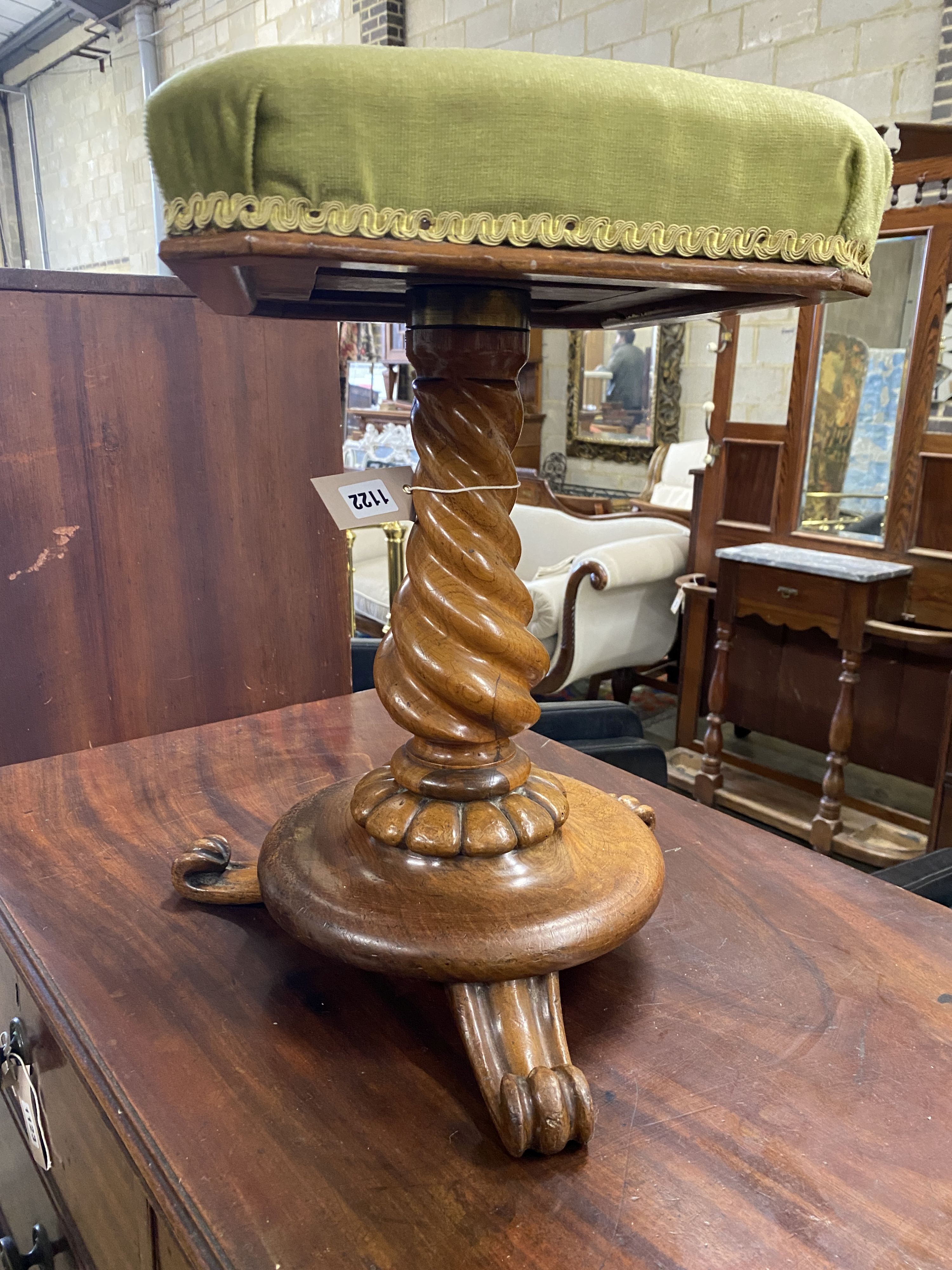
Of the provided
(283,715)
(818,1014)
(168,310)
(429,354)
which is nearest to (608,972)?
(818,1014)

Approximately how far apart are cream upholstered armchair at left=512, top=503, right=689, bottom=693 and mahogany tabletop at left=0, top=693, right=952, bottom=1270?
6.61 feet

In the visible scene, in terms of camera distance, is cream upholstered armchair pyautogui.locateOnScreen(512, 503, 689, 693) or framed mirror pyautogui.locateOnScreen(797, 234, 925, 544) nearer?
framed mirror pyautogui.locateOnScreen(797, 234, 925, 544)

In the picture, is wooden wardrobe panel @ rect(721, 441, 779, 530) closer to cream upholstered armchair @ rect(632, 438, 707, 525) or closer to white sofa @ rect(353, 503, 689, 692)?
white sofa @ rect(353, 503, 689, 692)

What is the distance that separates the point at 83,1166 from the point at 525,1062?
332 mm

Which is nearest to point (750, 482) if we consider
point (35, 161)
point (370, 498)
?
point (370, 498)

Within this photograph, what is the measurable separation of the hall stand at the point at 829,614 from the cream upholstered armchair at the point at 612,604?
0.17 meters

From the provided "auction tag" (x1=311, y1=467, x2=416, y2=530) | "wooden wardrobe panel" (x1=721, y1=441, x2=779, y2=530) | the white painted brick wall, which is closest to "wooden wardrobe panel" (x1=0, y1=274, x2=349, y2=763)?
the white painted brick wall

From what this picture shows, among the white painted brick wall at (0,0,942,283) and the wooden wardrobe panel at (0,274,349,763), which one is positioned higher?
the white painted brick wall at (0,0,942,283)

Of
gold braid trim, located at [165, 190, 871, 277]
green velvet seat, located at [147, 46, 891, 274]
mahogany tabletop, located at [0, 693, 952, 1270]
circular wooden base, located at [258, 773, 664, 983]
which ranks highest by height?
green velvet seat, located at [147, 46, 891, 274]

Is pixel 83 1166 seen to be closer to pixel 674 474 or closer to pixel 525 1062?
pixel 525 1062

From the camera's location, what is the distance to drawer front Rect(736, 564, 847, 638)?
233 cm

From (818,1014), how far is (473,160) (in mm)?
533

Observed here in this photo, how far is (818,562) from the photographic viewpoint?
2373mm

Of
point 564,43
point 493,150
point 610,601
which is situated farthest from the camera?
point 564,43
